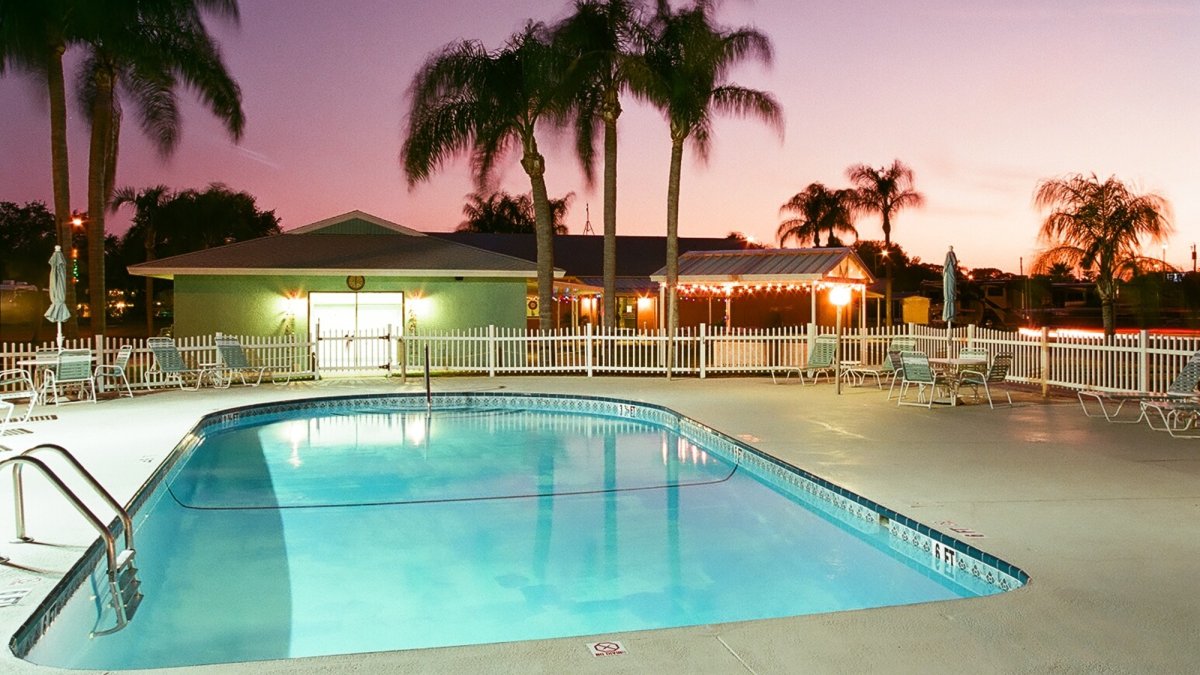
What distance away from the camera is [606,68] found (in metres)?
21.2

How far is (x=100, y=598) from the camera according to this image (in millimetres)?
5234

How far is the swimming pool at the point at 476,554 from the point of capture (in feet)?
17.5

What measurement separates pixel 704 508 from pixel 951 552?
2.86 m

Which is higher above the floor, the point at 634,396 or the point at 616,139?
the point at 616,139

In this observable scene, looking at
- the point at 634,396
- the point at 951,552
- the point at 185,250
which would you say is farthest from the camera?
the point at 185,250

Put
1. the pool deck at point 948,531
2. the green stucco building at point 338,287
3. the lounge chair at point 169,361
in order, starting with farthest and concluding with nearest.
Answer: the green stucco building at point 338,287 < the lounge chair at point 169,361 < the pool deck at point 948,531

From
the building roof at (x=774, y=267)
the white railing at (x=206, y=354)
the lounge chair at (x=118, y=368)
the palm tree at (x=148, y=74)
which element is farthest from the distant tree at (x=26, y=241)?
the building roof at (x=774, y=267)

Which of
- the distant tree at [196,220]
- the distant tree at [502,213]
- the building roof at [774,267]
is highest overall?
the distant tree at [502,213]

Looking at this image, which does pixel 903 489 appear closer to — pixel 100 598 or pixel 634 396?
pixel 100 598

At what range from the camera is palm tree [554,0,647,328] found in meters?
20.8

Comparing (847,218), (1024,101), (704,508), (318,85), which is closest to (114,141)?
(318,85)

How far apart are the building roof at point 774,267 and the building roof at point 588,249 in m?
8.01

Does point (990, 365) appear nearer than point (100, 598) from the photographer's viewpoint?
No

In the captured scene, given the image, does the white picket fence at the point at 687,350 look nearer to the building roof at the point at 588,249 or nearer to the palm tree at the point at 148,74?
the palm tree at the point at 148,74
